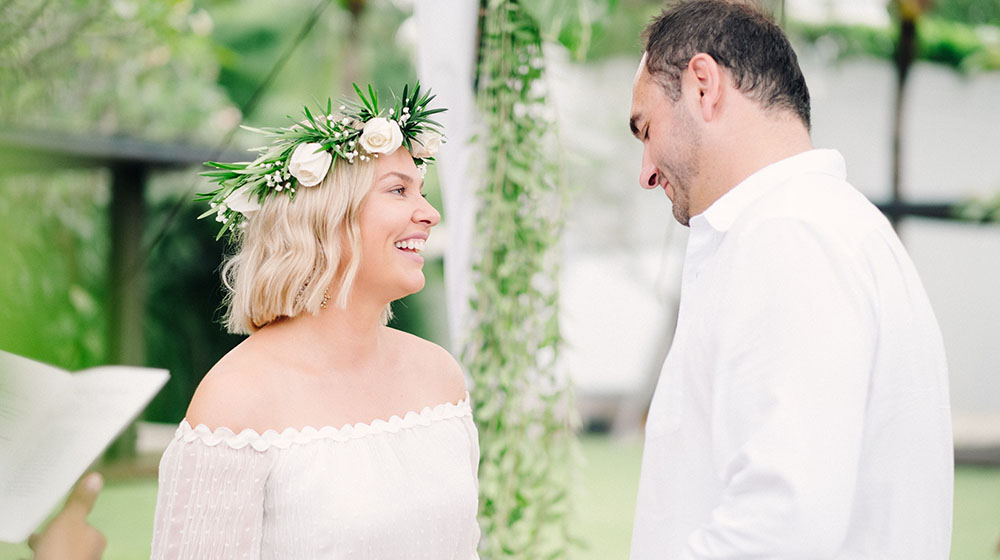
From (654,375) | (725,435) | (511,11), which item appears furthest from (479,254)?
(654,375)

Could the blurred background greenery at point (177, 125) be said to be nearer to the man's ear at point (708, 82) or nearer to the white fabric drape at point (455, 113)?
the white fabric drape at point (455, 113)

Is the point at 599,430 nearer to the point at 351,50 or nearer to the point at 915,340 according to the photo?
the point at 351,50

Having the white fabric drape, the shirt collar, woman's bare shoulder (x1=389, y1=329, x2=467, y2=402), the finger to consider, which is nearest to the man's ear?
the shirt collar

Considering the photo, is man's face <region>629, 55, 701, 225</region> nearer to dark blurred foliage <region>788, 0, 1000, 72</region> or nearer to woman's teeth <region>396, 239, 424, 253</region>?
woman's teeth <region>396, 239, 424, 253</region>

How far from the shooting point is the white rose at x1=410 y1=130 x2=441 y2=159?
1.73m

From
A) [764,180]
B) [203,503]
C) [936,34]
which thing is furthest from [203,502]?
[936,34]

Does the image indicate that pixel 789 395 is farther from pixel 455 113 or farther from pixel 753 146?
pixel 455 113

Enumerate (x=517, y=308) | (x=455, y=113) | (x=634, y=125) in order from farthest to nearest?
(x=517, y=308) < (x=455, y=113) < (x=634, y=125)

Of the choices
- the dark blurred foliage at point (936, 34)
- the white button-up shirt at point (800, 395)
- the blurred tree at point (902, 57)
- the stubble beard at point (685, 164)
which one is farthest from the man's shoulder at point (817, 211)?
the dark blurred foliage at point (936, 34)

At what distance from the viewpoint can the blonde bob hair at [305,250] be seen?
5.24 feet

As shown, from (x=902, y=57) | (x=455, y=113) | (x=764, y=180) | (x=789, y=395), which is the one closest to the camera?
(x=789, y=395)

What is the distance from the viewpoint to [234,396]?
1.48 meters

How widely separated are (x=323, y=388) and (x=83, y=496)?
0.60 metres

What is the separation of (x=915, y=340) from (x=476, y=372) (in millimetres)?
1425
